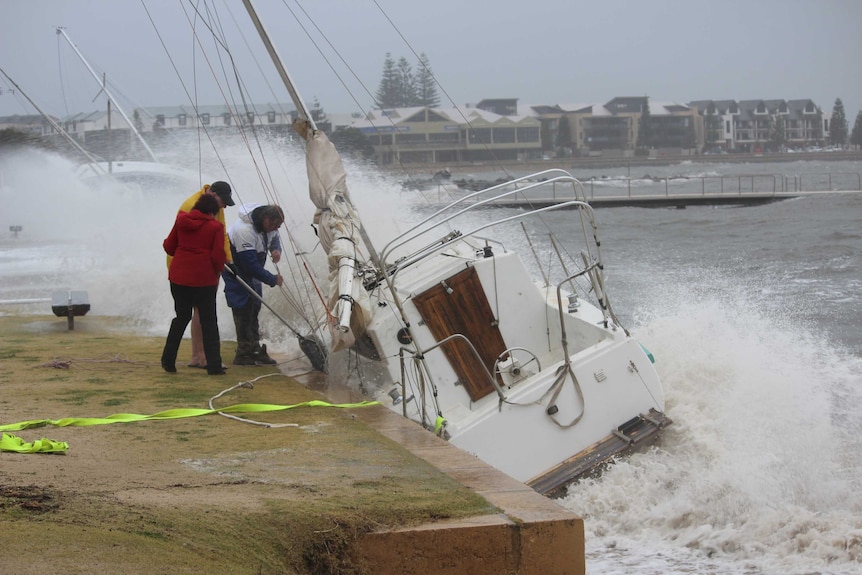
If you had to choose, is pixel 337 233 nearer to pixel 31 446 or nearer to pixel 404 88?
pixel 31 446

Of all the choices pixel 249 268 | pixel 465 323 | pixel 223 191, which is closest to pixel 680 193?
pixel 465 323

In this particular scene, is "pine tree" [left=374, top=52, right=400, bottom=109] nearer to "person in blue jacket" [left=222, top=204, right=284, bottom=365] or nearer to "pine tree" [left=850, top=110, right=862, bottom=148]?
"person in blue jacket" [left=222, top=204, right=284, bottom=365]

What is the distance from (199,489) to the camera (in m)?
4.53

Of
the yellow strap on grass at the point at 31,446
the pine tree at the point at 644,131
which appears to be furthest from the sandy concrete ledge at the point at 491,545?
the pine tree at the point at 644,131

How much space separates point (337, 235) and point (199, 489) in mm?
5177

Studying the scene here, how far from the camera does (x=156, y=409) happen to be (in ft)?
21.8

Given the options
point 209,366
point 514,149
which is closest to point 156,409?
point 209,366

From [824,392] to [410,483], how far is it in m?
6.43

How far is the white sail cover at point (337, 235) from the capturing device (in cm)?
802

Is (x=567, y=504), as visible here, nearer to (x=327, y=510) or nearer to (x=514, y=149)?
(x=327, y=510)

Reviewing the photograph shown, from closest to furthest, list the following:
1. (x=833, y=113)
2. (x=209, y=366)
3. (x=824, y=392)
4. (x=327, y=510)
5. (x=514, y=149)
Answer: (x=327, y=510), (x=209, y=366), (x=824, y=392), (x=514, y=149), (x=833, y=113)

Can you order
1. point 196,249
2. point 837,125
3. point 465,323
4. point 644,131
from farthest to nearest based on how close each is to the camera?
1. point 837,125
2. point 644,131
3. point 465,323
4. point 196,249

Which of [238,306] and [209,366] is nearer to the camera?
[209,366]

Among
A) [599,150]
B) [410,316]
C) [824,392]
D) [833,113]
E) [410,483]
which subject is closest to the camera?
[410,483]
